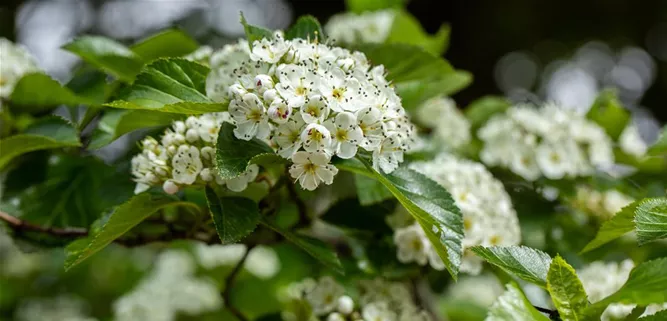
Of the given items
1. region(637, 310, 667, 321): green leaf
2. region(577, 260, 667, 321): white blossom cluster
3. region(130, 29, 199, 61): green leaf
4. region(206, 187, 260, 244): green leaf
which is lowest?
region(577, 260, 667, 321): white blossom cluster

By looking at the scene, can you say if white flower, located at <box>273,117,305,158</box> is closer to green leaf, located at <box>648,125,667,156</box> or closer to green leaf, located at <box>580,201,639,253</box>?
green leaf, located at <box>580,201,639,253</box>

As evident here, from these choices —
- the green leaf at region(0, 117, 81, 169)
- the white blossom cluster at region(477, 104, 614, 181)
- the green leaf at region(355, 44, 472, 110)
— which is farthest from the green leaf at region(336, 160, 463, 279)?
the white blossom cluster at region(477, 104, 614, 181)

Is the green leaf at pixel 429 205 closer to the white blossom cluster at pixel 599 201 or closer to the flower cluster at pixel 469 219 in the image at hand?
the flower cluster at pixel 469 219

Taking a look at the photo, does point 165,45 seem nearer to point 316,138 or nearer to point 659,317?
point 316,138

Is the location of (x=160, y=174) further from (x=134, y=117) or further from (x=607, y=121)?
(x=607, y=121)

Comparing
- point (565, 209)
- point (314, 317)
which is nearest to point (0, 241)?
point (314, 317)

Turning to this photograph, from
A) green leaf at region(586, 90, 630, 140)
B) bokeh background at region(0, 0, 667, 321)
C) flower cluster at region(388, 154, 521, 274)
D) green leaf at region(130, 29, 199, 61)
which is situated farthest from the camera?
→ bokeh background at region(0, 0, 667, 321)

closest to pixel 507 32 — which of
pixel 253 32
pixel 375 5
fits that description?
pixel 375 5

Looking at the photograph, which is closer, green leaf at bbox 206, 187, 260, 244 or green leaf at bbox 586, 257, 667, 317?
green leaf at bbox 586, 257, 667, 317
